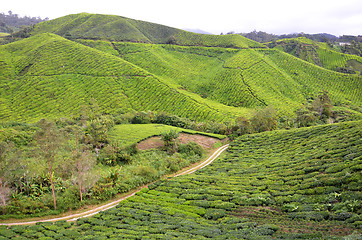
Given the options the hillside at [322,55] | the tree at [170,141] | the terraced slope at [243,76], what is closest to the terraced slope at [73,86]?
the terraced slope at [243,76]

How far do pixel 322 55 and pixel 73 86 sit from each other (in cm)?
14869

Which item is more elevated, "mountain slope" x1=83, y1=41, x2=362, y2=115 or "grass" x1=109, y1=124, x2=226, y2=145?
"mountain slope" x1=83, y1=41, x2=362, y2=115

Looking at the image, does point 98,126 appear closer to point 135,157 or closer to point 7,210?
point 135,157

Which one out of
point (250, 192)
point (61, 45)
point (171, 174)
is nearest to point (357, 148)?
point (250, 192)

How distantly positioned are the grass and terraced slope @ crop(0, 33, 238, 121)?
16.5 metres

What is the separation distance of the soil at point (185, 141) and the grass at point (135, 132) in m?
1.13

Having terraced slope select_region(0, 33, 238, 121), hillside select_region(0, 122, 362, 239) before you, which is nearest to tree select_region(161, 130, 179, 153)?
hillside select_region(0, 122, 362, 239)

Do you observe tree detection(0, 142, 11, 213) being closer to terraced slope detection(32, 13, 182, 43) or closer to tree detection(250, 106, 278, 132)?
tree detection(250, 106, 278, 132)

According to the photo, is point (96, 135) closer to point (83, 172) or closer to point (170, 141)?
point (170, 141)

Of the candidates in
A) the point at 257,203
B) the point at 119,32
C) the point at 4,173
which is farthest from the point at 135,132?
the point at 119,32

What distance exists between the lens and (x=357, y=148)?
27.0 m

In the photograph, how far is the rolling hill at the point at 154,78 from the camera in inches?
3113

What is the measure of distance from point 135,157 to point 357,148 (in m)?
36.1

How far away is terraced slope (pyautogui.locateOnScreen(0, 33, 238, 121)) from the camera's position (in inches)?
2977
